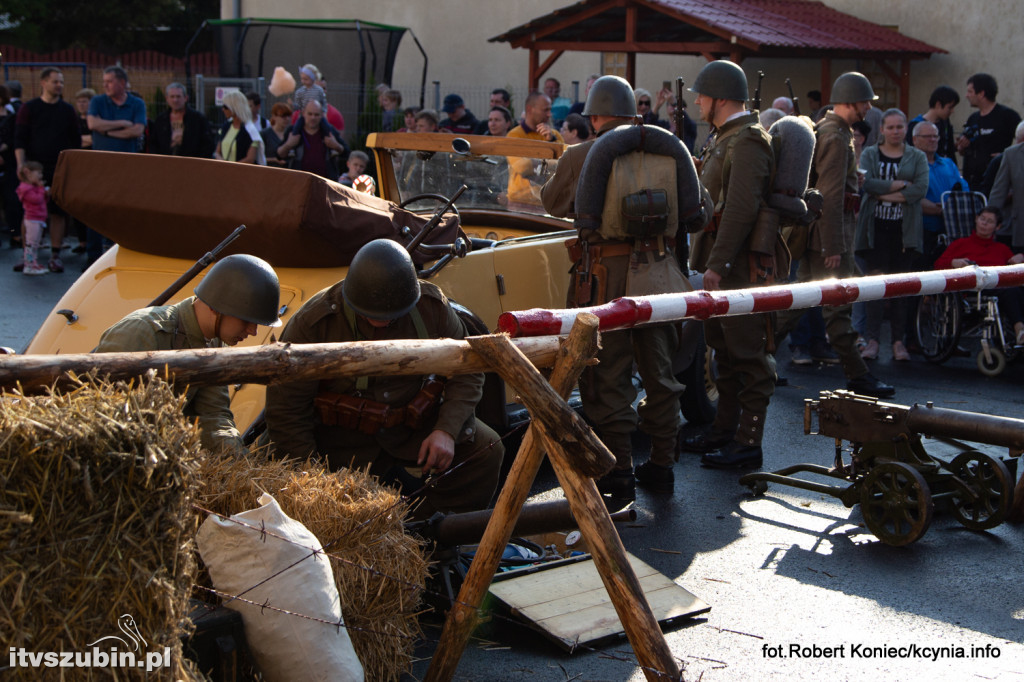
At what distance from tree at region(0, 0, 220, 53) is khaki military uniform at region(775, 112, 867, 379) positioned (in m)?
39.3

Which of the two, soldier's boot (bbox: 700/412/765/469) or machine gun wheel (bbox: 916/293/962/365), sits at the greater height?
machine gun wheel (bbox: 916/293/962/365)

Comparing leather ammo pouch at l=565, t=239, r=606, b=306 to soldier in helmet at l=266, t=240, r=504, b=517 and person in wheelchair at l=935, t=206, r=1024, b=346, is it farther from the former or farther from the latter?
person in wheelchair at l=935, t=206, r=1024, b=346

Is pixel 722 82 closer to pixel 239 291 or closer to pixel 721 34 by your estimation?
pixel 239 291

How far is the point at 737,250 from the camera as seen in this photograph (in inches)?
260

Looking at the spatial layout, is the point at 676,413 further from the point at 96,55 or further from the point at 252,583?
the point at 96,55

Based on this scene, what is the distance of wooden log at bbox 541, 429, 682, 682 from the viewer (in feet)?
10.5

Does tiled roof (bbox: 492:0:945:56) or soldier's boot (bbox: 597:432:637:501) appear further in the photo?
tiled roof (bbox: 492:0:945:56)

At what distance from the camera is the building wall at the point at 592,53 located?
19.4 meters

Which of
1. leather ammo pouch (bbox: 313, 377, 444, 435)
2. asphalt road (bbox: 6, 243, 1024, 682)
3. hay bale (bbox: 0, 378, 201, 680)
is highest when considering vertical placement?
hay bale (bbox: 0, 378, 201, 680)

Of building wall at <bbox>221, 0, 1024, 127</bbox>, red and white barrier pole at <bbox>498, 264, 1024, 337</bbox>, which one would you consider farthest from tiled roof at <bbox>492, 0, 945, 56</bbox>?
red and white barrier pole at <bbox>498, 264, 1024, 337</bbox>

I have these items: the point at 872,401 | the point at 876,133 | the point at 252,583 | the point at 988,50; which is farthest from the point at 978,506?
the point at 988,50

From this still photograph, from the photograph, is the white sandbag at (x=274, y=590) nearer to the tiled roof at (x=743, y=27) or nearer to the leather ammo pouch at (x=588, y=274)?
the leather ammo pouch at (x=588, y=274)

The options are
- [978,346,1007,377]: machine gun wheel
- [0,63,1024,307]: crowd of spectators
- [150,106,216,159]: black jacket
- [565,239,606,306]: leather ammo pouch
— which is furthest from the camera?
[150,106,216,159]: black jacket

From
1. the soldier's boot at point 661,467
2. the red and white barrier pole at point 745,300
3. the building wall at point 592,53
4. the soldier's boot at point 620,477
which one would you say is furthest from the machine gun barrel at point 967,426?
the building wall at point 592,53
